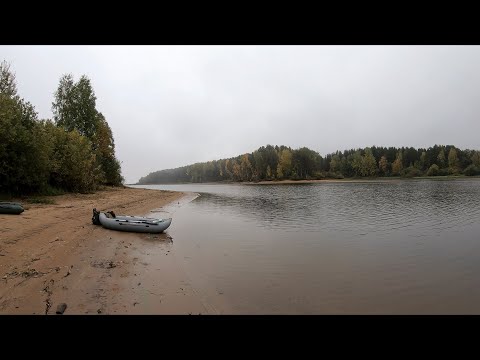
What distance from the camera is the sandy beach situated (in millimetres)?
7199

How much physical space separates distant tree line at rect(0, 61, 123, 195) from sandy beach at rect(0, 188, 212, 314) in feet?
37.6

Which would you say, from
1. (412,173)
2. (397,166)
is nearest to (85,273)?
(412,173)

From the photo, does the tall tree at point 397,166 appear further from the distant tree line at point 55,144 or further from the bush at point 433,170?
the distant tree line at point 55,144

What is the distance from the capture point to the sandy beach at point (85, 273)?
720 centimetres

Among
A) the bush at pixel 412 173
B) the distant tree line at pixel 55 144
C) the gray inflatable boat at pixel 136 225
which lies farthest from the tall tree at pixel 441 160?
the gray inflatable boat at pixel 136 225

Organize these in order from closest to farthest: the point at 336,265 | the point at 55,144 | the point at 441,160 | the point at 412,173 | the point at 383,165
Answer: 1. the point at 336,265
2. the point at 55,144
3. the point at 441,160
4. the point at 412,173
5. the point at 383,165

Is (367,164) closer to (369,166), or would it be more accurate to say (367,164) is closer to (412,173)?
(369,166)

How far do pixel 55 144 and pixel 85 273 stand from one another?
100 ft

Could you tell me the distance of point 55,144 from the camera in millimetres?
33844

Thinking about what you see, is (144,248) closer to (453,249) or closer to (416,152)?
(453,249)

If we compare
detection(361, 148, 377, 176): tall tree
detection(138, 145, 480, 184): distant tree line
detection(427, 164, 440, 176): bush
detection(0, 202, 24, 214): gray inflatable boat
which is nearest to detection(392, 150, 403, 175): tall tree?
detection(138, 145, 480, 184): distant tree line
